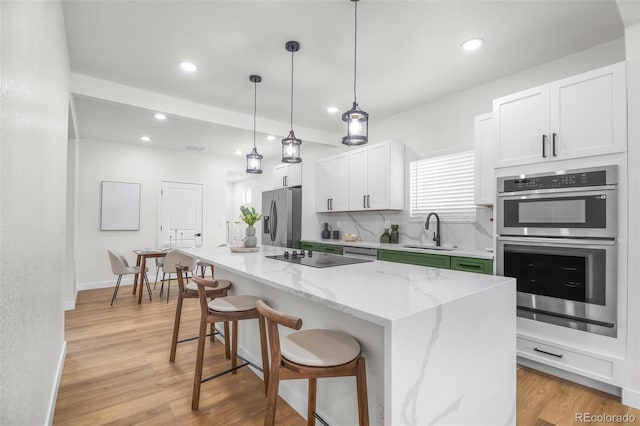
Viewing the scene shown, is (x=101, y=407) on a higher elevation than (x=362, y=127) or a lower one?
lower

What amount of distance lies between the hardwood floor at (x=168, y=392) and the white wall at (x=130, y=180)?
272 cm

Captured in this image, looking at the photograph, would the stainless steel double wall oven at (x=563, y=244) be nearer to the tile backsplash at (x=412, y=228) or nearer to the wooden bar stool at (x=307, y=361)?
the tile backsplash at (x=412, y=228)

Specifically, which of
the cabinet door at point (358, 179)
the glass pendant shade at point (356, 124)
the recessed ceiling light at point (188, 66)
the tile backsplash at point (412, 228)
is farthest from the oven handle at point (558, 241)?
the recessed ceiling light at point (188, 66)

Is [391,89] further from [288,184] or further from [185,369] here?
[185,369]

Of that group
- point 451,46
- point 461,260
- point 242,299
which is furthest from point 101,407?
point 451,46

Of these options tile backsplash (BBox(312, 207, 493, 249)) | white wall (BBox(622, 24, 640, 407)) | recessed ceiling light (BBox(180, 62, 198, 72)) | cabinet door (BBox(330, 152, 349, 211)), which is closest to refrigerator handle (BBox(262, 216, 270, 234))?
tile backsplash (BBox(312, 207, 493, 249))

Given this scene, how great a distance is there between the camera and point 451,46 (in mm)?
2723

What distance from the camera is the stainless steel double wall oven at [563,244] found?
7.22 ft

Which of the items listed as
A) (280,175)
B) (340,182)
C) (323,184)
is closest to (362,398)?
(340,182)

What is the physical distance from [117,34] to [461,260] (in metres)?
3.64

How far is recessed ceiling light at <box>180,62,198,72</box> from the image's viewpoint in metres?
3.03

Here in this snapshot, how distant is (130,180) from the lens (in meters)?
6.08

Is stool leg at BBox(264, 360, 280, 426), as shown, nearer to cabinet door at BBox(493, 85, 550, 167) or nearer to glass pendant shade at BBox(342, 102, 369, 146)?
glass pendant shade at BBox(342, 102, 369, 146)

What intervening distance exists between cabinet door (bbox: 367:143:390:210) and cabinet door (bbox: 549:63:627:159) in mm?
1942
